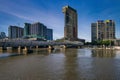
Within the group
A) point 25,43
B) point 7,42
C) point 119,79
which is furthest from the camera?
point 25,43

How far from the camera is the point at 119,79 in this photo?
25016 millimetres

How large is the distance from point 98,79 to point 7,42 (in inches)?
3896

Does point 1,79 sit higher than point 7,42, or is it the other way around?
point 7,42

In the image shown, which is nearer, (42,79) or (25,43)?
(42,79)

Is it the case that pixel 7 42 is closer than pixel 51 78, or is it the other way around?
pixel 51 78

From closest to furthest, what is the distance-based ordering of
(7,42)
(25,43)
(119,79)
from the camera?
(119,79) < (7,42) < (25,43)

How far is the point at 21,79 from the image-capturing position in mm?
25719

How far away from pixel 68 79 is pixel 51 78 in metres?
2.81

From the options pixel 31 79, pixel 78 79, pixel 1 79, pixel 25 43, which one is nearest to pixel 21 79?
pixel 31 79

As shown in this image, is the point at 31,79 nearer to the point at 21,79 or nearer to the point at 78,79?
the point at 21,79

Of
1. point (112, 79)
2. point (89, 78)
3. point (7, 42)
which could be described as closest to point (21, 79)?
point (89, 78)

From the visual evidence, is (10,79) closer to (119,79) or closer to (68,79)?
(68,79)

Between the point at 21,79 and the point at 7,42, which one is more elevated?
the point at 7,42

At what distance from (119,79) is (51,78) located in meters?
10.6
